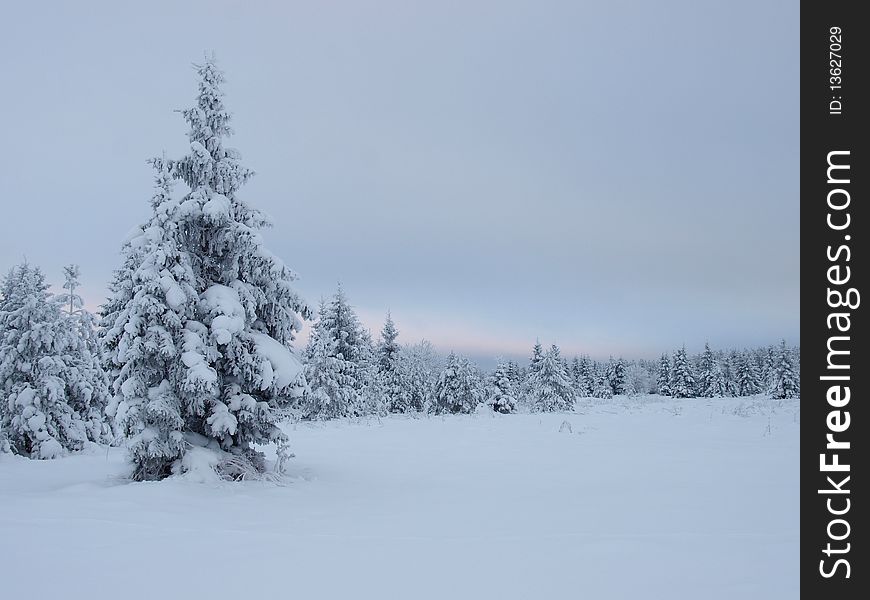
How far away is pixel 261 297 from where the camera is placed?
10781 mm

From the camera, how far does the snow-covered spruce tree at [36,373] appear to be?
56.6ft

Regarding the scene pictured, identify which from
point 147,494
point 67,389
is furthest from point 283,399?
point 67,389

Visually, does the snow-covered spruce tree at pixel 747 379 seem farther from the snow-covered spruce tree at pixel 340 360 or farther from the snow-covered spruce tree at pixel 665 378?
the snow-covered spruce tree at pixel 340 360

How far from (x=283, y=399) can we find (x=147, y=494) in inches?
121

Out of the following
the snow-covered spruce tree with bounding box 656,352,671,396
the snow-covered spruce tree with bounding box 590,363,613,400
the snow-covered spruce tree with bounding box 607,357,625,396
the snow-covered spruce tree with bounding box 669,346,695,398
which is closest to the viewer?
the snow-covered spruce tree with bounding box 669,346,695,398

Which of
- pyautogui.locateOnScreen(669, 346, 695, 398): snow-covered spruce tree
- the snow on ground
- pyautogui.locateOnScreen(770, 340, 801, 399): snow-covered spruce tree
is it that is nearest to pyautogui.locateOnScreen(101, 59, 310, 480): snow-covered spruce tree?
the snow on ground

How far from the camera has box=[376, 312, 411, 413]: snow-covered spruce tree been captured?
45812 mm

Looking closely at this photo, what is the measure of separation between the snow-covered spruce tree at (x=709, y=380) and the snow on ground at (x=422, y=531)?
244ft

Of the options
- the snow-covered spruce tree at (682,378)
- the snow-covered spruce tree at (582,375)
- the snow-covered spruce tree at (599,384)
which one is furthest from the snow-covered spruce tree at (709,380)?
the snow-covered spruce tree at (582,375)

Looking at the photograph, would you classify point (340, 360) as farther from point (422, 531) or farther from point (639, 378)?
point (639, 378)
